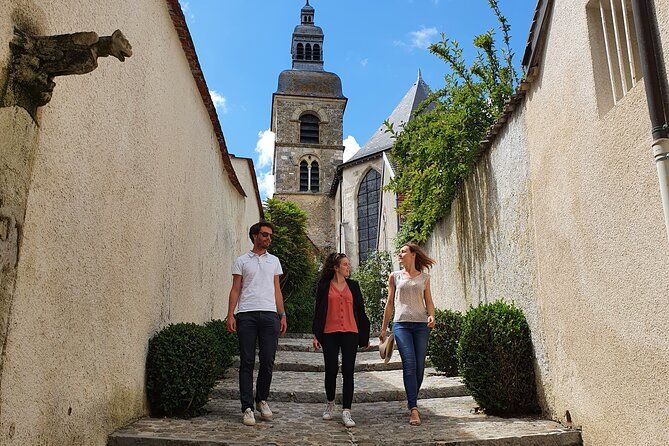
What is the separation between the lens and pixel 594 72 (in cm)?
378

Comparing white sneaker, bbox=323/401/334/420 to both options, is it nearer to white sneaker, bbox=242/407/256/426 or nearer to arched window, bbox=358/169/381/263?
white sneaker, bbox=242/407/256/426

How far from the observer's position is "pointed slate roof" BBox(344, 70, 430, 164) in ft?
88.0

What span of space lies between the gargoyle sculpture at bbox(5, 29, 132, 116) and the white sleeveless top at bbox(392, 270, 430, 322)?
11.3ft

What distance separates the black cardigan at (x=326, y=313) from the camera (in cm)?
503

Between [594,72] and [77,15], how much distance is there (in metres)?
3.31

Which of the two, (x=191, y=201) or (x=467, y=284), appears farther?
(x=467, y=284)

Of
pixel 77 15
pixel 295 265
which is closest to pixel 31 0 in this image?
pixel 77 15

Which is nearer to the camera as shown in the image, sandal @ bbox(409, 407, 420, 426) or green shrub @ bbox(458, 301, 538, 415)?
sandal @ bbox(409, 407, 420, 426)

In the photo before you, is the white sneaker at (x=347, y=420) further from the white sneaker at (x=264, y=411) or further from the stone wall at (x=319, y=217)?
the stone wall at (x=319, y=217)

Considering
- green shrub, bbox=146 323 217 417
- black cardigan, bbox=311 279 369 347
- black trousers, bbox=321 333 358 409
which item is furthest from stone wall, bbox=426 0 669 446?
green shrub, bbox=146 323 217 417

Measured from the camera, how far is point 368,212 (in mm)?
27484

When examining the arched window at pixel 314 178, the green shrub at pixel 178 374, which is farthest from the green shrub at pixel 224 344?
the arched window at pixel 314 178

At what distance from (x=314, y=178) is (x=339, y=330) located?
31.1 meters

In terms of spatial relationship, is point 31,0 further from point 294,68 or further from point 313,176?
point 294,68
